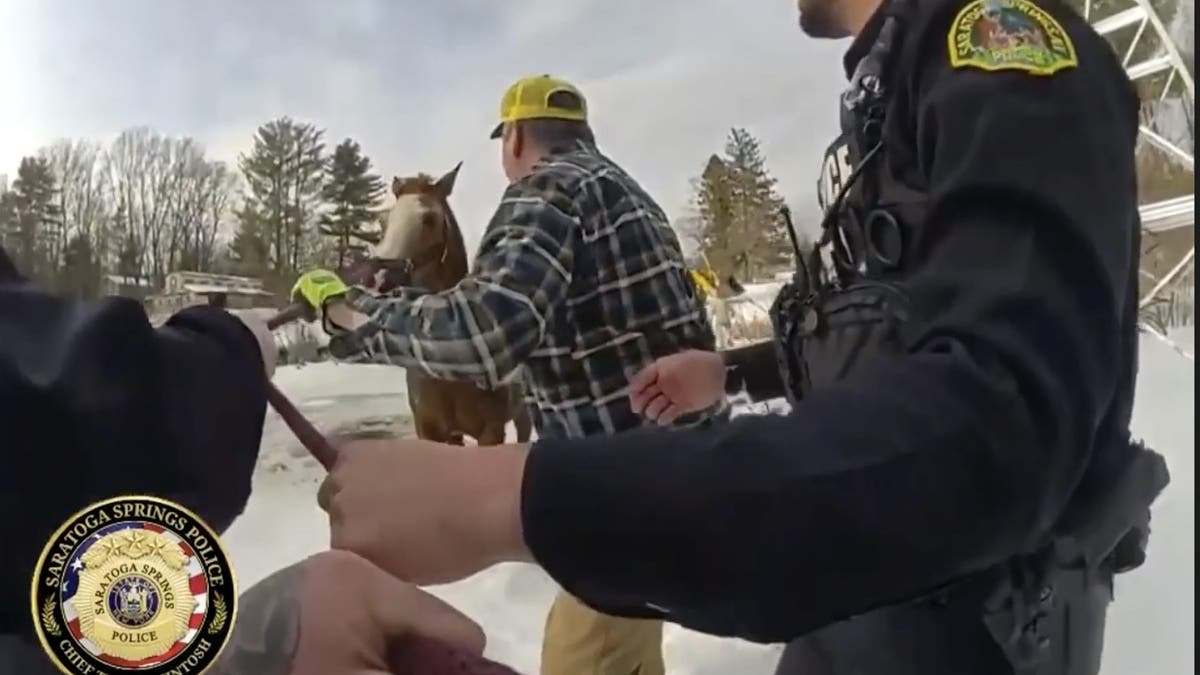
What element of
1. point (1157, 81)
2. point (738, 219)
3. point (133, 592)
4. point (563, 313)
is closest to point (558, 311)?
point (563, 313)

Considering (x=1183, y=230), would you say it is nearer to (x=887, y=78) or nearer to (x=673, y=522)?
(x=887, y=78)

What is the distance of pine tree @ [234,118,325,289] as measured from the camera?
1.89 ft

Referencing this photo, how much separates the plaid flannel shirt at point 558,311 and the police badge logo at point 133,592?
0.11 meters

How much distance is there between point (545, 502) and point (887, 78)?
8.4 inches

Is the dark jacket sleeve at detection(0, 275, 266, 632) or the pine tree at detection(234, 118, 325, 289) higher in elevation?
the pine tree at detection(234, 118, 325, 289)

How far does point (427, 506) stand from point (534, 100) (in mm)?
248

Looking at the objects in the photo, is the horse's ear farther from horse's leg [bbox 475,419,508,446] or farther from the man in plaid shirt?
horse's leg [bbox 475,419,508,446]

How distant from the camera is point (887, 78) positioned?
0.44 metres

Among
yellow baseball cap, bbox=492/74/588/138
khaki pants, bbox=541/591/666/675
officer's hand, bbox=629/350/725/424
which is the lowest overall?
khaki pants, bbox=541/591/666/675

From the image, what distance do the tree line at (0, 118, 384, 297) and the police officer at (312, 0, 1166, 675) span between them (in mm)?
180

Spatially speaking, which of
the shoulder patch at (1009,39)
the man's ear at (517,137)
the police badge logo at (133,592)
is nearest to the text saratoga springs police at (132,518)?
the police badge logo at (133,592)

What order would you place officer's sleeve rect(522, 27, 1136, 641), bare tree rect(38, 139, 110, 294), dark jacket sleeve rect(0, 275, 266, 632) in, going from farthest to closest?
bare tree rect(38, 139, 110, 294), dark jacket sleeve rect(0, 275, 266, 632), officer's sleeve rect(522, 27, 1136, 641)

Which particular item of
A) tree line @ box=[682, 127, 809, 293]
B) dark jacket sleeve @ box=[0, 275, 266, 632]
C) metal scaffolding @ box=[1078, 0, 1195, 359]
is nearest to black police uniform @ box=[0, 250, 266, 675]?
dark jacket sleeve @ box=[0, 275, 266, 632]

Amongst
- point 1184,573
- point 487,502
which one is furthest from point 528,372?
point 1184,573
